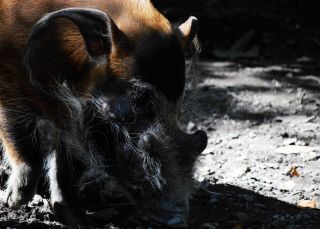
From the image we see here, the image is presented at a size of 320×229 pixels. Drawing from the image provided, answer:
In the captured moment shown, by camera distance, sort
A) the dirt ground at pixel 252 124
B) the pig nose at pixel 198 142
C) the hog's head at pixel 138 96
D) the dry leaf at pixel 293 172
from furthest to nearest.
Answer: the dry leaf at pixel 293 172 < the dirt ground at pixel 252 124 < the pig nose at pixel 198 142 < the hog's head at pixel 138 96

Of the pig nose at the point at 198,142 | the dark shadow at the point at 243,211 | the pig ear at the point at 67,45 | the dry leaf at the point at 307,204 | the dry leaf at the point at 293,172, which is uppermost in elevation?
the pig ear at the point at 67,45

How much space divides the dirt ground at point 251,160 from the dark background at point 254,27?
487 mm

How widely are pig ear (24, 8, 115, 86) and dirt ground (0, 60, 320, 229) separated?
62 centimetres

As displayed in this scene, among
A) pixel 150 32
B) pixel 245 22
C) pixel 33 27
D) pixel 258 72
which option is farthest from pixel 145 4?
pixel 245 22

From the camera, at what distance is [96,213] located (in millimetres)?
2984

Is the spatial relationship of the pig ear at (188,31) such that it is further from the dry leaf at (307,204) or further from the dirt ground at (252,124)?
the dry leaf at (307,204)

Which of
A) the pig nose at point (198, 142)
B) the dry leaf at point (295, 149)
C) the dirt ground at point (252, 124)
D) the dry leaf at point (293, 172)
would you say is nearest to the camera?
the pig nose at point (198, 142)

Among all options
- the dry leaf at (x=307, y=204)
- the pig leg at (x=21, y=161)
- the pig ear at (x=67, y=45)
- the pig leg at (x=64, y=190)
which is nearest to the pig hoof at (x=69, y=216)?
the pig leg at (x=64, y=190)

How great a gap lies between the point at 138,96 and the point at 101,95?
16 cm

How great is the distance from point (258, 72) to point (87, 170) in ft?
8.01

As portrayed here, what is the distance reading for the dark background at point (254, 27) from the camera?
563 cm

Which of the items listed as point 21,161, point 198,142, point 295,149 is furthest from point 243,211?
point 21,161

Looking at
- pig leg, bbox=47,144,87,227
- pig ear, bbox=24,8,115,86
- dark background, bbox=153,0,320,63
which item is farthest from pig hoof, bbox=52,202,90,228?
dark background, bbox=153,0,320,63

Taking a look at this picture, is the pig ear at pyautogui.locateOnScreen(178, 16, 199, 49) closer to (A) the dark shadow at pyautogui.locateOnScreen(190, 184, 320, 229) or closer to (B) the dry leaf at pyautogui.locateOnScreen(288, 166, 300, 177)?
(A) the dark shadow at pyautogui.locateOnScreen(190, 184, 320, 229)
